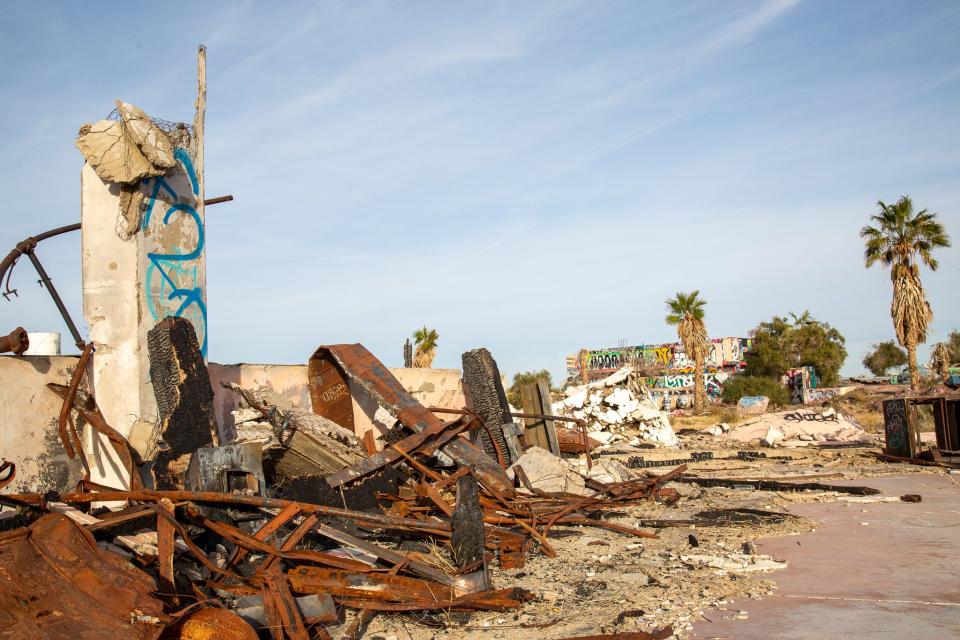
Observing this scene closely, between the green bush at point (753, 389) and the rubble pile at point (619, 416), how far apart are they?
86.6 ft

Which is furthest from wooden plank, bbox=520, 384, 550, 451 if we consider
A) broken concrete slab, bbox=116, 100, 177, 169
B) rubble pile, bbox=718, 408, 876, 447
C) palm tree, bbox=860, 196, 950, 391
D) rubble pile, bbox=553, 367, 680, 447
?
palm tree, bbox=860, 196, 950, 391

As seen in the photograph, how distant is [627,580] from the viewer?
5672mm

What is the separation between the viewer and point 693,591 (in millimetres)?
5273

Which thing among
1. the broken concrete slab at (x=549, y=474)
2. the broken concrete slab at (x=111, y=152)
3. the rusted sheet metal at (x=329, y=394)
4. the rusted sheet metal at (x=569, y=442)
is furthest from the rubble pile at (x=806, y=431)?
the broken concrete slab at (x=111, y=152)

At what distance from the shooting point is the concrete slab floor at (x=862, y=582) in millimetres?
4449

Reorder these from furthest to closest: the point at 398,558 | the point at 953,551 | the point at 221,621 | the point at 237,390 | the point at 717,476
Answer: the point at 717,476 → the point at 237,390 → the point at 953,551 → the point at 398,558 → the point at 221,621

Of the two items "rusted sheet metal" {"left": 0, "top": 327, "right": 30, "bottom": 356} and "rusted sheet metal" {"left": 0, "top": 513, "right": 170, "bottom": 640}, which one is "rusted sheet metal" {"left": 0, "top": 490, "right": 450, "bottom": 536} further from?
"rusted sheet metal" {"left": 0, "top": 327, "right": 30, "bottom": 356}

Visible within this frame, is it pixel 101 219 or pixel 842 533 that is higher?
pixel 101 219

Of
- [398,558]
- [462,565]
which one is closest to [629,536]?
[462,565]

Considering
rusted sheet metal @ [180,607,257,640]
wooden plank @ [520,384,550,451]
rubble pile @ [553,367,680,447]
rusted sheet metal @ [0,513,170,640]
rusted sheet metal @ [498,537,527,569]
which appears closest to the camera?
rusted sheet metal @ [0,513,170,640]

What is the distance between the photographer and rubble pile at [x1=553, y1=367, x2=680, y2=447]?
21094 millimetres

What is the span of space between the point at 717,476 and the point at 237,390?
7.92m

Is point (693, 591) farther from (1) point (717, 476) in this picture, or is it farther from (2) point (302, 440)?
(1) point (717, 476)

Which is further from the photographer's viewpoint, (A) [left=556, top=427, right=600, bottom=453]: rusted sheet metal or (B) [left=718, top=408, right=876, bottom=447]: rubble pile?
(B) [left=718, top=408, right=876, bottom=447]: rubble pile
